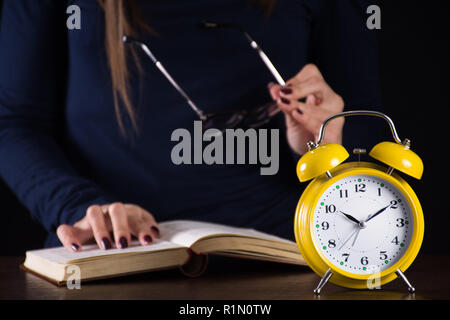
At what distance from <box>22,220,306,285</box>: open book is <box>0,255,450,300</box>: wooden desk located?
0.02 metres

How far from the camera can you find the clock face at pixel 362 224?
81cm

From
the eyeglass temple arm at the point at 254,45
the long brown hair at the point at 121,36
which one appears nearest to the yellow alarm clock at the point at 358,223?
the eyeglass temple arm at the point at 254,45

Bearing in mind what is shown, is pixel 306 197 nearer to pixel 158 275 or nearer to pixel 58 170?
pixel 158 275

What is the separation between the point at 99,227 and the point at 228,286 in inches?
11.1

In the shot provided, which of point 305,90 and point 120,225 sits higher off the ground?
point 305,90

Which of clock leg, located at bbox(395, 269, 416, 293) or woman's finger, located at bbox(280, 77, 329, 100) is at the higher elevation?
woman's finger, located at bbox(280, 77, 329, 100)

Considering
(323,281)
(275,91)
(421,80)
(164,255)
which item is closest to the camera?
(323,281)

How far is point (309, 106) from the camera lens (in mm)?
1262

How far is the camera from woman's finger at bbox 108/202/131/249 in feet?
3.10

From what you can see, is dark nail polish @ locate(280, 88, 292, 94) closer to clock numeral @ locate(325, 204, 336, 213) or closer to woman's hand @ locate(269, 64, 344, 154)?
woman's hand @ locate(269, 64, 344, 154)

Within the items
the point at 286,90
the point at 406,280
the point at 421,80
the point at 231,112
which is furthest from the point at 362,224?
the point at 421,80

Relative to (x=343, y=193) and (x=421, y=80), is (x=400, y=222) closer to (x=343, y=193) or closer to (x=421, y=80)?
(x=343, y=193)

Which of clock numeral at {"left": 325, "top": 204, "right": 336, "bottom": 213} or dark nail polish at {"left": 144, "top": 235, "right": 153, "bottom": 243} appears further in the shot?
dark nail polish at {"left": 144, "top": 235, "right": 153, "bottom": 243}

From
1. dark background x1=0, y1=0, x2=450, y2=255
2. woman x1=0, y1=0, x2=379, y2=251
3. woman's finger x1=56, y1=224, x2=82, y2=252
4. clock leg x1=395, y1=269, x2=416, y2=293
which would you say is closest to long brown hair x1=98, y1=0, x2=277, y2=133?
woman x1=0, y1=0, x2=379, y2=251
